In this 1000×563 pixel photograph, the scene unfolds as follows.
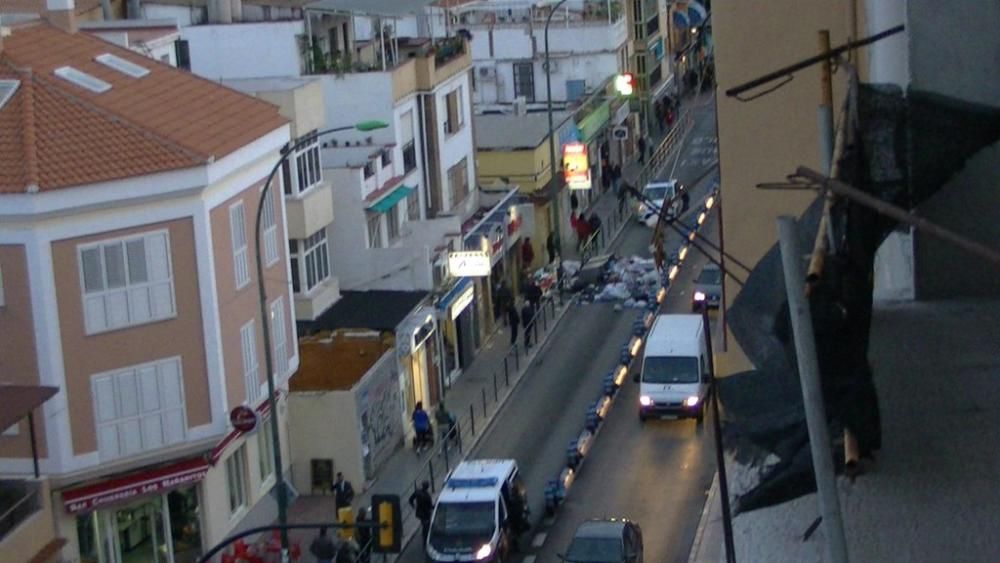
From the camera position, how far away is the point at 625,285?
151ft

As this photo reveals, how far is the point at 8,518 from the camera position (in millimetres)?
22203

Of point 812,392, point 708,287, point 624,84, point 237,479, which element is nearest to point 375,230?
point 708,287

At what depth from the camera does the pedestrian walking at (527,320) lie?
4119 centimetres

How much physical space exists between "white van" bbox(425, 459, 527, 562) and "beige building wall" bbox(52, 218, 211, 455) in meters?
3.80

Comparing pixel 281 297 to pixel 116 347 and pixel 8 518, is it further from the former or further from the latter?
pixel 8 518

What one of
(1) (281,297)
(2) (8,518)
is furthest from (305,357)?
(2) (8,518)

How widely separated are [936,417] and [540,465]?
88.3ft

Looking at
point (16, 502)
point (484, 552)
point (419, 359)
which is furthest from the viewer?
point (419, 359)

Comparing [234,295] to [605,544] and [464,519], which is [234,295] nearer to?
[464,519]

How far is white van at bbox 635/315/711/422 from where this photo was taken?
33.8 metres

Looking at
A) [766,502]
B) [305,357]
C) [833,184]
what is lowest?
[305,357]

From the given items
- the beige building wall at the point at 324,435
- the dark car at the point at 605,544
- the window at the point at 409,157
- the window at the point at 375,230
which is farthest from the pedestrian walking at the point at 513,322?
the dark car at the point at 605,544

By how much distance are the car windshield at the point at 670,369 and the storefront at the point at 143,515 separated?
442 inches

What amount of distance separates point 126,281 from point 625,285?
23.1 metres
